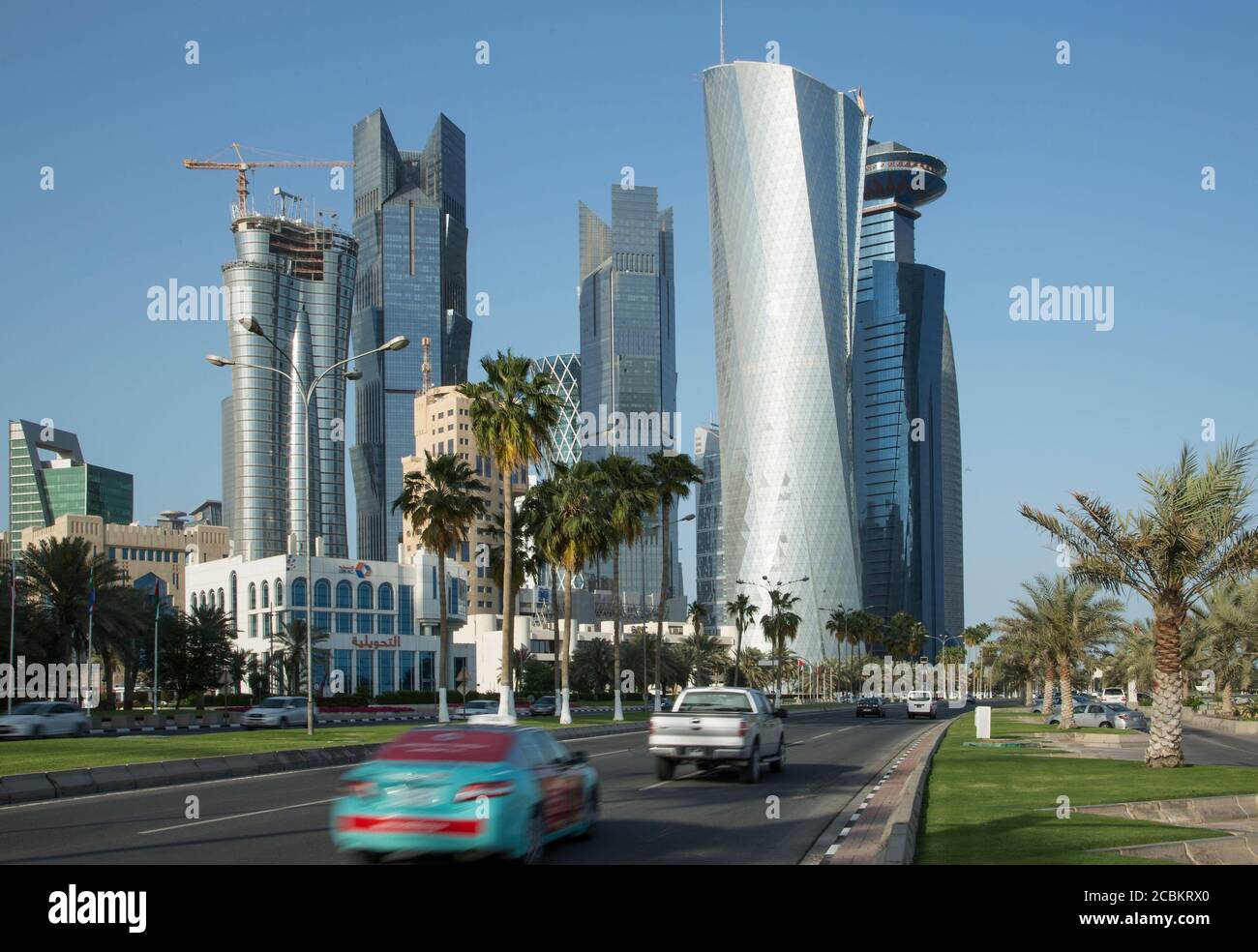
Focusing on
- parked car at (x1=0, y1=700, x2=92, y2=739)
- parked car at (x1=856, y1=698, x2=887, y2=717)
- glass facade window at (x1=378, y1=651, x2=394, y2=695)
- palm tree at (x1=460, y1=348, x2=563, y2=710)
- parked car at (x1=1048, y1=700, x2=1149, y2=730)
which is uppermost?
palm tree at (x1=460, y1=348, x2=563, y2=710)

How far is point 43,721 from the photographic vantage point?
46531mm

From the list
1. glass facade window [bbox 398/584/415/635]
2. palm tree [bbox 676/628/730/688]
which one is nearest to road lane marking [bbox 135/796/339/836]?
palm tree [bbox 676/628/730/688]

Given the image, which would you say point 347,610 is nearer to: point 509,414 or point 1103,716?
point 509,414

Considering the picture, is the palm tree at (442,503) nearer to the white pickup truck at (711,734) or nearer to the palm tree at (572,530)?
the palm tree at (572,530)

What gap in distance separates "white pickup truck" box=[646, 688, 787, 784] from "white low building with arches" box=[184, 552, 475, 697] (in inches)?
3489

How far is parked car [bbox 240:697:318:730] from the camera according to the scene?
54.3 meters

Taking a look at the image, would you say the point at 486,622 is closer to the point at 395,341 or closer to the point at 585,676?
the point at 585,676

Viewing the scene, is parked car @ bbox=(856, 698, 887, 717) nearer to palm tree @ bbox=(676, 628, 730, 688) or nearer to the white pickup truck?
palm tree @ bbox=(676, 628, 730, 688)

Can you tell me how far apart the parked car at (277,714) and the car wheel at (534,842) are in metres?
43.8

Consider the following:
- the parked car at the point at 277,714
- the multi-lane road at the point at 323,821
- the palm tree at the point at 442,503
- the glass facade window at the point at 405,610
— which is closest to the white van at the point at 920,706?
the palm tree at the point at 442,503

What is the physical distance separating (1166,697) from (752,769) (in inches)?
406

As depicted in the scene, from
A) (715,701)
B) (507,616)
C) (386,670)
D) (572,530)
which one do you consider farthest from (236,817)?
(386,670)

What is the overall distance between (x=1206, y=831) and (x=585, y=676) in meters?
97.5
